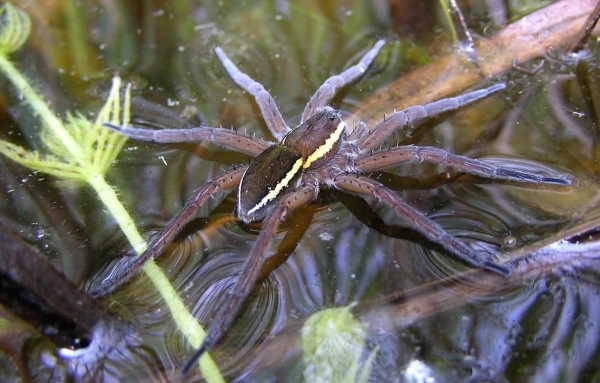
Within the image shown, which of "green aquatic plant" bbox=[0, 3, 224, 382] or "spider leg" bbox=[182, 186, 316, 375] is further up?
"green aquatic plant" bbox=[0, 3, 224, 382]

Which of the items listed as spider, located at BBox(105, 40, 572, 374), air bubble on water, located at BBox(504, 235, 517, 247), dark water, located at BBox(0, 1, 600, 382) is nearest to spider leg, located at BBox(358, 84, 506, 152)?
spider, located at BBox(105, 40, 572, 374)

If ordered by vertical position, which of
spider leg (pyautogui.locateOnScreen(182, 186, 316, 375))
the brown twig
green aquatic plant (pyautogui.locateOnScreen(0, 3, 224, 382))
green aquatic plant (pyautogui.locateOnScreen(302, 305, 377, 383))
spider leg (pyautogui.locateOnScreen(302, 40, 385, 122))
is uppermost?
green aquatic plant (pyautogui.locateOnScreen(0, 3, 224, 382))

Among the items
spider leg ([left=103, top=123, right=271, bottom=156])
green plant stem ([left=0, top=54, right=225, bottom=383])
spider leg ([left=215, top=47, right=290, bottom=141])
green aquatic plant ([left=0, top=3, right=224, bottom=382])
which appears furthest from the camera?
spider leg ([left=215, top=47, right=290, bottom=141])

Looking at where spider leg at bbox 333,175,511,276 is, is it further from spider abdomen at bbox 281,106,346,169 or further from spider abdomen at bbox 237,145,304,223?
spider abdomen at bbox 237,145,304,223

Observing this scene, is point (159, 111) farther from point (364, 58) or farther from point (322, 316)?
point (322, 316)

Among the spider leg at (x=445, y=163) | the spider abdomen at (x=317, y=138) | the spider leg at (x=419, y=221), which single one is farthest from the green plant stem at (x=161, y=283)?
the spider leg at (x=445, y=163)

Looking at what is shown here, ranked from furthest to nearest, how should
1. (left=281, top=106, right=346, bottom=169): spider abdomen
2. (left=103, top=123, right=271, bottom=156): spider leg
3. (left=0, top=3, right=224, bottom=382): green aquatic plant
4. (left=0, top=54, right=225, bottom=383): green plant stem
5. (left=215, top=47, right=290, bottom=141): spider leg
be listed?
(left=215, top=47, right=290, bottom=141): spider leg
(left=103, top=123, right=271, bottom=156): spider leg
(left=281, top=106, right=346, bottom=169): spider abdomen
(left=0, top=3, right=224, bottom=382): green aquatic plant
(left=0, top=54, right=225, bottom=383): green plant stem

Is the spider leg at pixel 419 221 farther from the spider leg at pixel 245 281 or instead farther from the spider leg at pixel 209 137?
the spider leg at pixel 209 137

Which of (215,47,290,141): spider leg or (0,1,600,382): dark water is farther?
(215,47,290,141): spider leg
